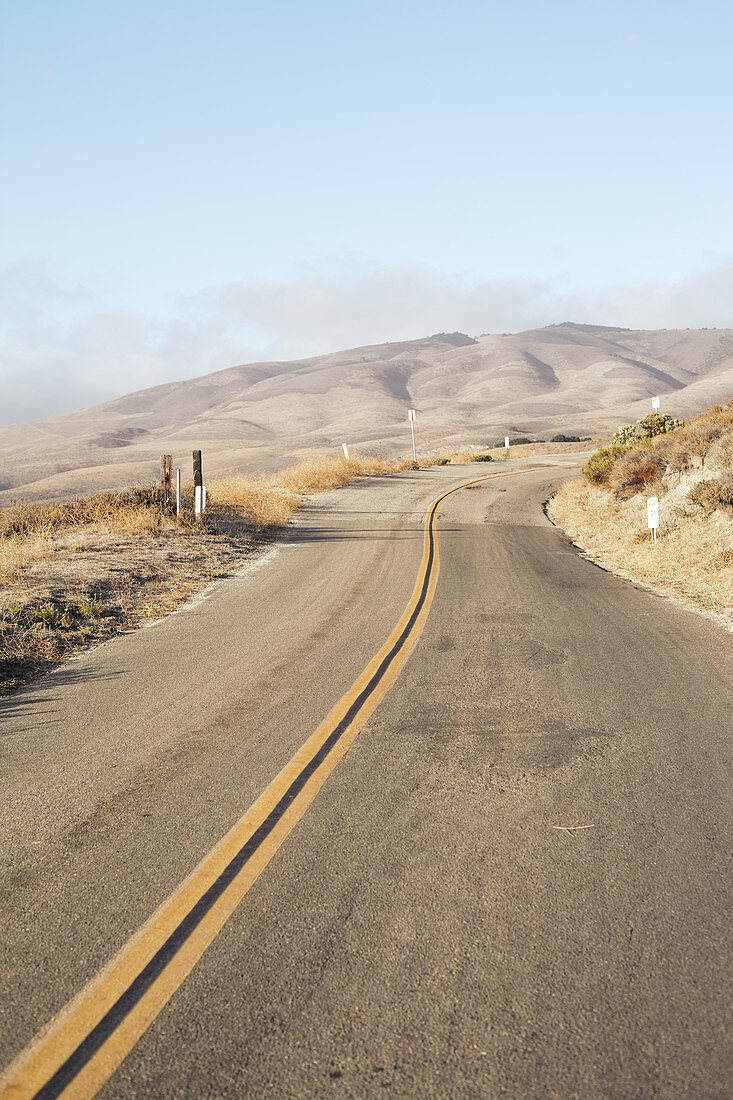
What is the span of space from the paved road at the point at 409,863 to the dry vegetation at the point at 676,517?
4.07 meters

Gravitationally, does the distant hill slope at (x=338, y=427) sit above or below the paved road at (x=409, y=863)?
above

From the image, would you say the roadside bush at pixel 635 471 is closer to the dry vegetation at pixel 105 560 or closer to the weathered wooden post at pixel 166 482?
the dry vegetation at pixel 105 560

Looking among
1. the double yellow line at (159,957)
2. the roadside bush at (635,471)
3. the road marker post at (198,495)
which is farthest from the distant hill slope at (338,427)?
the double yellow line at (159,957)

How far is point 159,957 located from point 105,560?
1115 cm

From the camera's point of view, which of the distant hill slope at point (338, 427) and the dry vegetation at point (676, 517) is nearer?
the dry vegetation at point (676, 517)

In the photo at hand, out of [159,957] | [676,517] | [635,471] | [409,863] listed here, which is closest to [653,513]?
[676,517]

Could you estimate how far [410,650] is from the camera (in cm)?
835

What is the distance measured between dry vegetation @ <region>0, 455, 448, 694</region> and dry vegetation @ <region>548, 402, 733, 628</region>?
7484mm

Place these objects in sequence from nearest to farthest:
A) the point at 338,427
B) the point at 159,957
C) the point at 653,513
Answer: the point at 159,957, the point at 653,513, the point at 338,427

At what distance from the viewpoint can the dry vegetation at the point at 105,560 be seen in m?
9.48

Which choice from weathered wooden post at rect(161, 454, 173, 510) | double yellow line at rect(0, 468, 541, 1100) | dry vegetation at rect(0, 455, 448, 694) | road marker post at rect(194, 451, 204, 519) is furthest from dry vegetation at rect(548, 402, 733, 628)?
weathered wooden post at rect(161, 454, 173, 510)

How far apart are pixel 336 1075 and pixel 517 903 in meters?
1.27

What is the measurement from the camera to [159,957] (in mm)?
3316

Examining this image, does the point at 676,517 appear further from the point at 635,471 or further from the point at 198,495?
the point at 198,495
